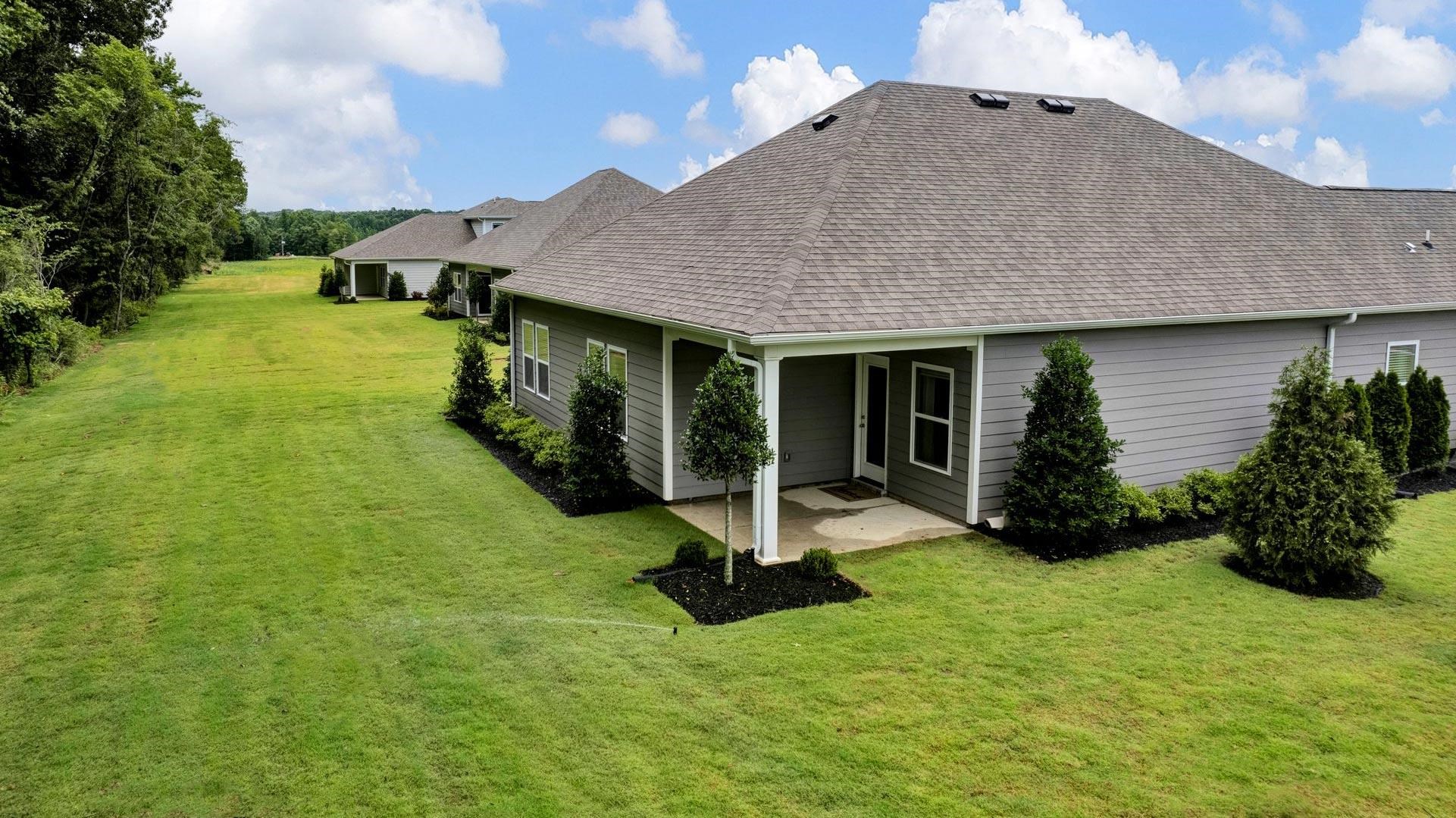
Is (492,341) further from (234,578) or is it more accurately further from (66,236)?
(234,578)

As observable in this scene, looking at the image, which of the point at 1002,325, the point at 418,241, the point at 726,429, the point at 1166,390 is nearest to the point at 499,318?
the point at 1002,325

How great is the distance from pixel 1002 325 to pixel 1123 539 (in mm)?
3000

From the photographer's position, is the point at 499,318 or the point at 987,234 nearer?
the point at 987,234

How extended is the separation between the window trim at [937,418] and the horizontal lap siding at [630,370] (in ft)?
11.2

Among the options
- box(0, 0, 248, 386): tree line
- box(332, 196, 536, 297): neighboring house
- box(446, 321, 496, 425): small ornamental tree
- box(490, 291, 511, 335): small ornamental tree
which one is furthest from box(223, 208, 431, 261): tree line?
box(446, 321, 496, 425): small ornamental tree

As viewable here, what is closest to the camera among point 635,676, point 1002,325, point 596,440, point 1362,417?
point 635,676

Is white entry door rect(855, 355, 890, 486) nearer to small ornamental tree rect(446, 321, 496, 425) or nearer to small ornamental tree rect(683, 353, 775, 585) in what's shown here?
small ornamental tree rect(683, 353, 775, 585)

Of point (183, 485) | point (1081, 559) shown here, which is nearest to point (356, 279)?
point (183, 485)

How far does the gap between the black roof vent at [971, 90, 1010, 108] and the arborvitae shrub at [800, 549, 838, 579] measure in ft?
31.2

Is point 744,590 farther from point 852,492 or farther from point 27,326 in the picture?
point 27,326

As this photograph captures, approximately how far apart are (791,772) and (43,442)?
16847 millimetres

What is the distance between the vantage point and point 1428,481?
1405 centimetres

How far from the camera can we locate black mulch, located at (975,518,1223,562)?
10.6 m

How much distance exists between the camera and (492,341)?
32906 millimetres
